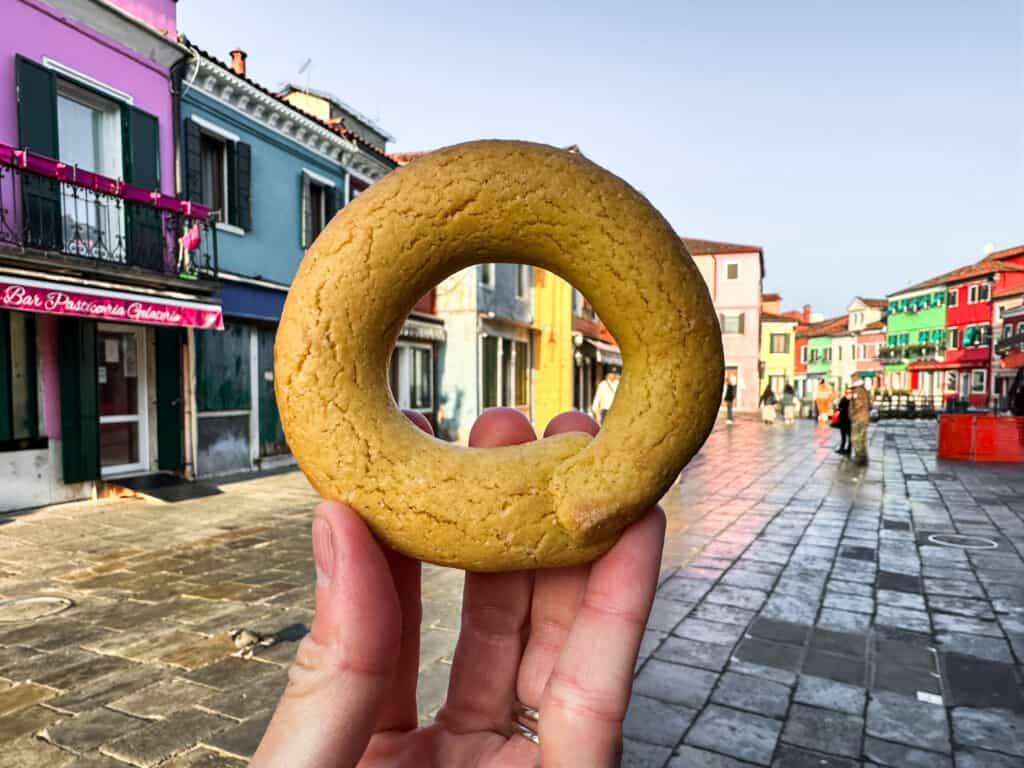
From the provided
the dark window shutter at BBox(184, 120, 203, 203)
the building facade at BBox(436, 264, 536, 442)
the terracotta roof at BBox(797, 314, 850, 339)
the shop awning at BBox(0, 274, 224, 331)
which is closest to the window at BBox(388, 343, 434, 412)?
the building facade at BBox(436, 264, 536, 442)

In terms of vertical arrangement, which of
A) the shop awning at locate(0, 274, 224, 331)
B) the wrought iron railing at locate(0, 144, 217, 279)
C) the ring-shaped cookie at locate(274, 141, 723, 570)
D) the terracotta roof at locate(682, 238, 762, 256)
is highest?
the terracotta roof at locate(682, 238, 762, 256)

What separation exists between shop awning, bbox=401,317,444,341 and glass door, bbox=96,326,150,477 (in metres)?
6.63

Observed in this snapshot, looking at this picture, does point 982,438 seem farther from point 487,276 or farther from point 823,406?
point 823,406

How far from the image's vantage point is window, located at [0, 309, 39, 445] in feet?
27.2

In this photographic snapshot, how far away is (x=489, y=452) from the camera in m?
1.59

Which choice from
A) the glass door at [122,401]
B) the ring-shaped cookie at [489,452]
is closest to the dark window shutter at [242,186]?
the glass door at [122,401]

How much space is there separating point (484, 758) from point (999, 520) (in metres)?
9.35

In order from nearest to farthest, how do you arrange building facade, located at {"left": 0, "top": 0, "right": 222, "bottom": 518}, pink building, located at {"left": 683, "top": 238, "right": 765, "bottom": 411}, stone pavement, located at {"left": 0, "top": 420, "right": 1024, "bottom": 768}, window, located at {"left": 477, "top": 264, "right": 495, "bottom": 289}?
stone pavement, located at {"left": 0, "top": 420, "right": 1024, "bottom": 768} < building facade, located at {"left": 0, "top": 0, "right": 222, "bottom": 518} < window, located at {"left": 477, "top": 264, "right": 495, "bottom": 289} < pink building, located at {"left": 683, "top": 238, "right": 765, "bottom": 411}

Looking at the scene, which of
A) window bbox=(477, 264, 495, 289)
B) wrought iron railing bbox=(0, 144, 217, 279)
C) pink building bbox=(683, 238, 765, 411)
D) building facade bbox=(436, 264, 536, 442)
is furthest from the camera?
pink building bbox=(683, 238, 765, 411)

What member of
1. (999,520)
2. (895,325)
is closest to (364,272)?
(999,520)

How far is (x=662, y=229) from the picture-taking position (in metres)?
1.57

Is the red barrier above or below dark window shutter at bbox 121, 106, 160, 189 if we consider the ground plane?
below

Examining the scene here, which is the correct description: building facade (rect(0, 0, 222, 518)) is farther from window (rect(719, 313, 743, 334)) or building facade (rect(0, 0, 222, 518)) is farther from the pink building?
window (rect(719, 313, 743, 334))

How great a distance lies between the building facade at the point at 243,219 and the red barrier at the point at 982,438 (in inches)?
→ 616
